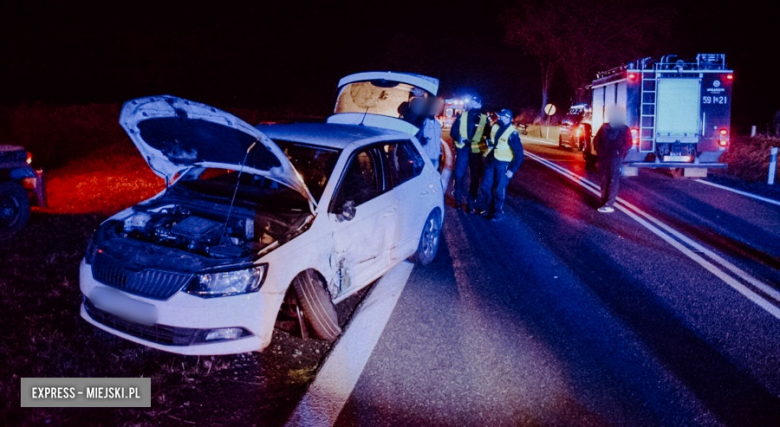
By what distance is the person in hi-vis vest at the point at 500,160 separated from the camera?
944 cm

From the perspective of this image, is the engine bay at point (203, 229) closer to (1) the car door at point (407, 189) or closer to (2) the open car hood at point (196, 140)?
(2) the open car hood at point (196, 140)

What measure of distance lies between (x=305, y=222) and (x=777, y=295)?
4.75 meters

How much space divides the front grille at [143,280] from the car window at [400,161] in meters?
2.51

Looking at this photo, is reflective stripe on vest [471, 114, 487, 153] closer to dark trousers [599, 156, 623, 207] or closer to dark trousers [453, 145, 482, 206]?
dark trousers [453, 145, 482, 206]

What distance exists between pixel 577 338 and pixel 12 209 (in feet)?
24.2

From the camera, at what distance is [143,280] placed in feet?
13.7

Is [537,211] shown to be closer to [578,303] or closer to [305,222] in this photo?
[578,303]

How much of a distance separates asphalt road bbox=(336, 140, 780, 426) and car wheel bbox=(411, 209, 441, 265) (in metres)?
0.15

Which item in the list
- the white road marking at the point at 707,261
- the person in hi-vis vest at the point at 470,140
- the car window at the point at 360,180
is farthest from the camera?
the person in hi-vis vest at the point at 470,140

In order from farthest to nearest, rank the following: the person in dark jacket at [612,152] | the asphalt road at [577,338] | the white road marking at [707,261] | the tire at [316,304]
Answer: the person in dark jacket at [612,152], the white road marking at [707,261], the tire at [316,304], the asphalt road at [577,338]

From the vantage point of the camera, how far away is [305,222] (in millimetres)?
4641

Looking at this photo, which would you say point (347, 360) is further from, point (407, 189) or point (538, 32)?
point (538, 32)

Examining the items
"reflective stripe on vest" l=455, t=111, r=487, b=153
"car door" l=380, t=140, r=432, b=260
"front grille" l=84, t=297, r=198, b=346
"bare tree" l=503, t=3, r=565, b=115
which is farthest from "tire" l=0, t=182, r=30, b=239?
"bare tree" l=503, t=3, r=565, b=115

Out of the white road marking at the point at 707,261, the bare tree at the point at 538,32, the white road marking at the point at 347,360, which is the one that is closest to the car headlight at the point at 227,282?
the white road marking at the point at 347,360
